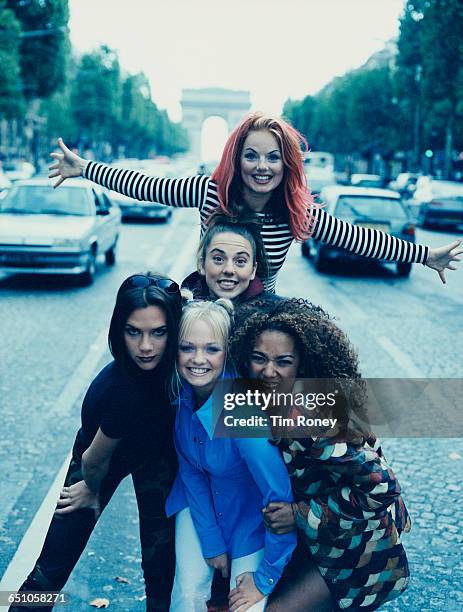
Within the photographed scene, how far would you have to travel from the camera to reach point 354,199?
15.3 m

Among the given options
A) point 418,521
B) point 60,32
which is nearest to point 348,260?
point 418,521

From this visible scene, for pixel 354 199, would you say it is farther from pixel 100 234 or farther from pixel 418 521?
pixel 418 521

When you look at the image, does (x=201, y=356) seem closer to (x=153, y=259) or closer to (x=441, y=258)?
(x=441, y=258)

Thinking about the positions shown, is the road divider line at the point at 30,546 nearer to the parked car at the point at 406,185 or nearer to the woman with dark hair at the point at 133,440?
the woman with dark hair at the point at 133,440

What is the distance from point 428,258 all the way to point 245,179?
32.3 inches

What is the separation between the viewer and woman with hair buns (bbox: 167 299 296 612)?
249 centimetres

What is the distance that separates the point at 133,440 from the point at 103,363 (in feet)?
16.2

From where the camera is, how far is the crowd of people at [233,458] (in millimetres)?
2373

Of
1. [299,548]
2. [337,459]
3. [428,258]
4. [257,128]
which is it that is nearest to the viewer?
[337,459]

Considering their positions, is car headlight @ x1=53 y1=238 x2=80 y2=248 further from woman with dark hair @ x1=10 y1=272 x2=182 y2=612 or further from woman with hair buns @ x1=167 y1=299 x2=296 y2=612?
woman with hair buns @ x1=167 y1=299 x2=296 y2=612

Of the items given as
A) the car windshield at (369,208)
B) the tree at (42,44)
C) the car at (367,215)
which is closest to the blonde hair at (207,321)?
the car at (367,215)

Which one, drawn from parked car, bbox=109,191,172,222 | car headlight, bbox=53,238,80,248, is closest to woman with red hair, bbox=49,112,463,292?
car headlight, bbox=53,238,80,248

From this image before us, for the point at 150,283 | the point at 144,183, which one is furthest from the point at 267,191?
the point at 150,283

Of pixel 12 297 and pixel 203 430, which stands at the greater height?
pixel 203 430
